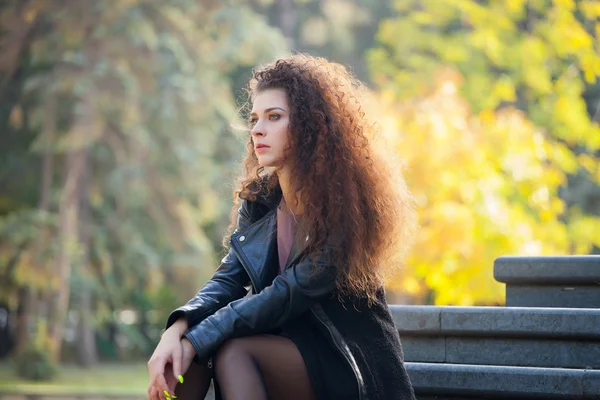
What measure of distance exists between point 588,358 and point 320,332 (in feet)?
3.94

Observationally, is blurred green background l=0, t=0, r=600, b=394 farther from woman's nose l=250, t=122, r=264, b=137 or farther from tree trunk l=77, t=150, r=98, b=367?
woman's nose l=250, t=122, r=264, b=137

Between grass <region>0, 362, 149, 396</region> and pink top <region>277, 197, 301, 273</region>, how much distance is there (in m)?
12.2

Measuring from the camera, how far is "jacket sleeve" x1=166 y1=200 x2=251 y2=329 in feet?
10.4

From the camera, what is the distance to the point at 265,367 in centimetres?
304

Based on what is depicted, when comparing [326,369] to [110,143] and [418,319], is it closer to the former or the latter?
[418,319]

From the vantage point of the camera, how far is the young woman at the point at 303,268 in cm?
302

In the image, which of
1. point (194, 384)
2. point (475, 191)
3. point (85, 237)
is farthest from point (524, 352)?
point (85, 237)

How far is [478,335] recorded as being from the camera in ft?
12.9

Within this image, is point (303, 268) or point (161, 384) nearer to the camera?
point (161, 384)

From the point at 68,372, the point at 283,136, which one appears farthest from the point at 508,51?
the point at 68,372

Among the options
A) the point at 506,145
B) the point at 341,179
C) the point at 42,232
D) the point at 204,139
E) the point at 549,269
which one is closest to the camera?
the point at 341,179

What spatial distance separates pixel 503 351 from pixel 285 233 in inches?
44.4

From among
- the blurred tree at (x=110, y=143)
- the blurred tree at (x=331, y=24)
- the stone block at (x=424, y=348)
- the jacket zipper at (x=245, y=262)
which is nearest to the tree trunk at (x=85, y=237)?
the blurred tree at (x=110, y=143)

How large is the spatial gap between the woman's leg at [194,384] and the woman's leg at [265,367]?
10 cm
